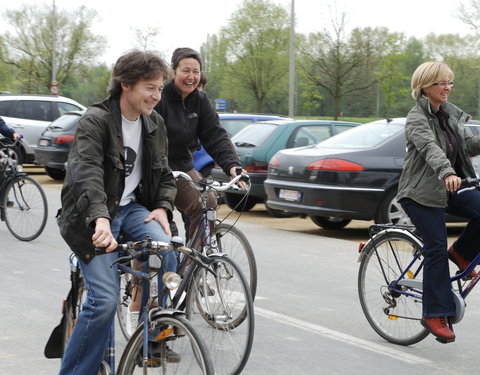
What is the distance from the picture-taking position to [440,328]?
16.9ft

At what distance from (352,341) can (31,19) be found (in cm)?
5869

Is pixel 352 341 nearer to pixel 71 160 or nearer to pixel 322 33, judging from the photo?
pixel 71 160

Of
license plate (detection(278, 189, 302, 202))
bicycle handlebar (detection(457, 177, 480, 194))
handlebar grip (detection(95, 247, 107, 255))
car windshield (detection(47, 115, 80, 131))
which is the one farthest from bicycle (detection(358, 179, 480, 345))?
car windshield (detection(47, 115, 80, 131))

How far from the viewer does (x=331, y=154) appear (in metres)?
10.5

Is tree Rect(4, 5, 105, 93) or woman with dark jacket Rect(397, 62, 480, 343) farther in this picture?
tree Rect(4, 5, 105, 93)

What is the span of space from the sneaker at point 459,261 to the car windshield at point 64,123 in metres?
13.9

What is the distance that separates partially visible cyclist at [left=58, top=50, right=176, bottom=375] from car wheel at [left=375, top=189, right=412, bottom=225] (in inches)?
255

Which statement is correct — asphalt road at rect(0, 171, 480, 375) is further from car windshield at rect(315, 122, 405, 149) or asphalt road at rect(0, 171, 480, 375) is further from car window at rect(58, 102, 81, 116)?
car window at rect(58, 102, 81, 116)

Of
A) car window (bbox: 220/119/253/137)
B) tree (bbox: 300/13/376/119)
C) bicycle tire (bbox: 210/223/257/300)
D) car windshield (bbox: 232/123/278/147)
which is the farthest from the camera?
tree (bbox: 300/13/376/119)

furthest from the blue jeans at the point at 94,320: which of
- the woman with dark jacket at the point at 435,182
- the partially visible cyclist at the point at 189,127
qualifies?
the woman with dark jacket at the point at 435,182

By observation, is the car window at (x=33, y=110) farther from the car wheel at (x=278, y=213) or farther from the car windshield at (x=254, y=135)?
the car wheel at (x=278, y=213)

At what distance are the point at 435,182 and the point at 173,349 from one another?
7.98ft

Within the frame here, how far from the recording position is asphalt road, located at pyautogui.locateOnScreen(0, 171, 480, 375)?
5070 millimetres

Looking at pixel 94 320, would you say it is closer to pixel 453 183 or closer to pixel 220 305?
pixel 220 305
